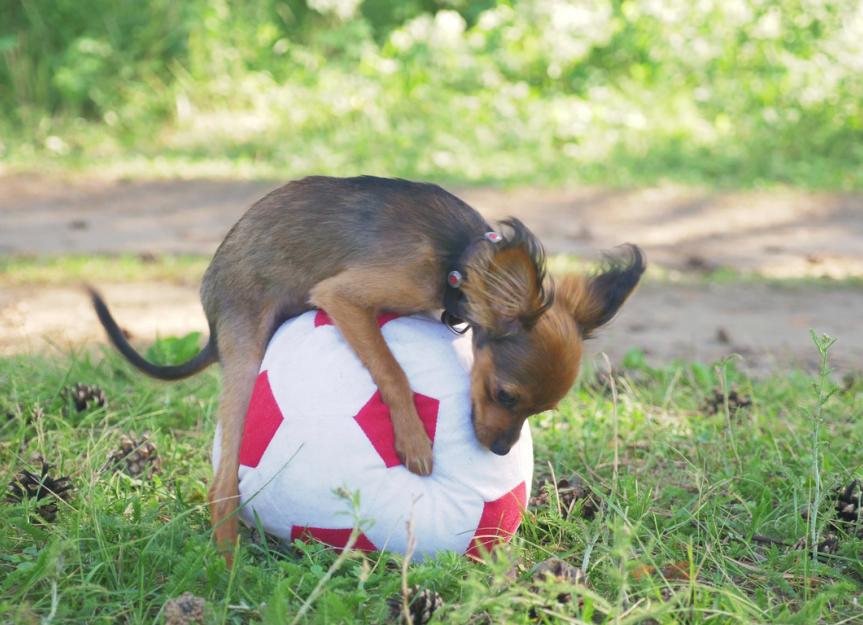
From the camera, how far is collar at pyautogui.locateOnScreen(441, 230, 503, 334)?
3.50m

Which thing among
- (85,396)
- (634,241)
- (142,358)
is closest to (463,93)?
(634,241)

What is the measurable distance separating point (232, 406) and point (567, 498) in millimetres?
1246

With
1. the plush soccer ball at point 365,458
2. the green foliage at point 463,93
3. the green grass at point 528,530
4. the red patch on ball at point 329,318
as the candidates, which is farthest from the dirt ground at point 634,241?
the plush soccer ball at point 365,458

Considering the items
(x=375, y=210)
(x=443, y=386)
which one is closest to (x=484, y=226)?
(x=375, y=210)

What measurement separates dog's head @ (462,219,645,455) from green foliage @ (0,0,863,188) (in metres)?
8.29

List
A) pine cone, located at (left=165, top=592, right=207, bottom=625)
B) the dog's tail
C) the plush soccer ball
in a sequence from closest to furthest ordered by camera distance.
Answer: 1. pine cone, located at (left=165, top=592, right=207, bottom=625)
2. the plush soccer ball
3. the dog's tail

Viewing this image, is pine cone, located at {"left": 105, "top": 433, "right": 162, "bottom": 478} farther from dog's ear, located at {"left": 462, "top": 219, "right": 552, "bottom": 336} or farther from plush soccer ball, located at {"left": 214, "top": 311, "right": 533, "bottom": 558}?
dog's ear, located at {"left": 462, "top": 219, "right": 552, "bottom": 336}

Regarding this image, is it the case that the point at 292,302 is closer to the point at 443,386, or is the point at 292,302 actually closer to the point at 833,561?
the point at 443,386

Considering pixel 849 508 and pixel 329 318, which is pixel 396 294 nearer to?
pixel 329 318

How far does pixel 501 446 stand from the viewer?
10.9 ft

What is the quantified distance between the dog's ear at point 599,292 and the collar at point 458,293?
1.04ft

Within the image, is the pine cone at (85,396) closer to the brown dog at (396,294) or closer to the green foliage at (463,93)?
the brown dog at (396,294)

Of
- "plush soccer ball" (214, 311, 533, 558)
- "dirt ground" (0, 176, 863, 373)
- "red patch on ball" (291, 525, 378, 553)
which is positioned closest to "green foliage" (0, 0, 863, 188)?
"dirt ground" (0, 176, 863, 373)

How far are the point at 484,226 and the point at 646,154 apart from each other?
9.51 metres
